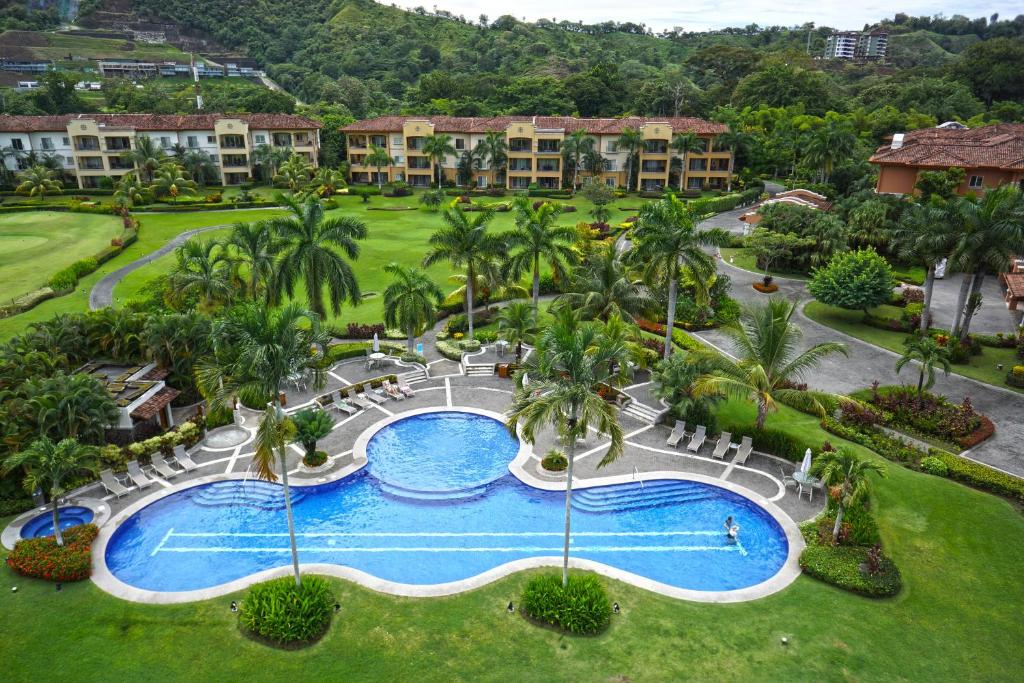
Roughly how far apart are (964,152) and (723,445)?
46.9 metres

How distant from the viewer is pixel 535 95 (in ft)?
366

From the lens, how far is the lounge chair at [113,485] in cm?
2387

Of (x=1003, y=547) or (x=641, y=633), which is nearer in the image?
(x=641, y=633)

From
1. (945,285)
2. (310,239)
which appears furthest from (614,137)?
(310,239)

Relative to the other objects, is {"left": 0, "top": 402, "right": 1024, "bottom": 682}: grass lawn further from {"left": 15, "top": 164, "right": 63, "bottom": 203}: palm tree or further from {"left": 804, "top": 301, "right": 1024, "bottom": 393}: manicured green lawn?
{"left": 15, "top": 164, "right": 63, "bottom": 203}: palm tree

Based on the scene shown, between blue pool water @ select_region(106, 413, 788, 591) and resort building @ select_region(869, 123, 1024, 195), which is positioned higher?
resort building @ select_region(869, 123, 1024, 195)

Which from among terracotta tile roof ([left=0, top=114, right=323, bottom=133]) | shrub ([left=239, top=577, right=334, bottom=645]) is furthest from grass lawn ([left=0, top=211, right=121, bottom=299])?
shrub ([left=239, top=577, right=334, bottom=645])

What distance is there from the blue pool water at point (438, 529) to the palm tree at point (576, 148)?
66882 mm

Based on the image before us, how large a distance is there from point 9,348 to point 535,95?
97.2m

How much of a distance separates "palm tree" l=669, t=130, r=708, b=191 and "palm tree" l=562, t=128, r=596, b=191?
1098cm

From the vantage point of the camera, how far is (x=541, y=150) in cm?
8912

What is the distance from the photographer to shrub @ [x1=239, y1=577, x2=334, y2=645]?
1734 centimetres

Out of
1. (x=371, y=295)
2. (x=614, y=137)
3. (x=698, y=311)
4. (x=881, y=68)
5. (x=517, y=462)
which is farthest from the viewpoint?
(x=881, y=68)

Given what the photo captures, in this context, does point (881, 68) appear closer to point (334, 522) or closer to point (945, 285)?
point (945, 285)
